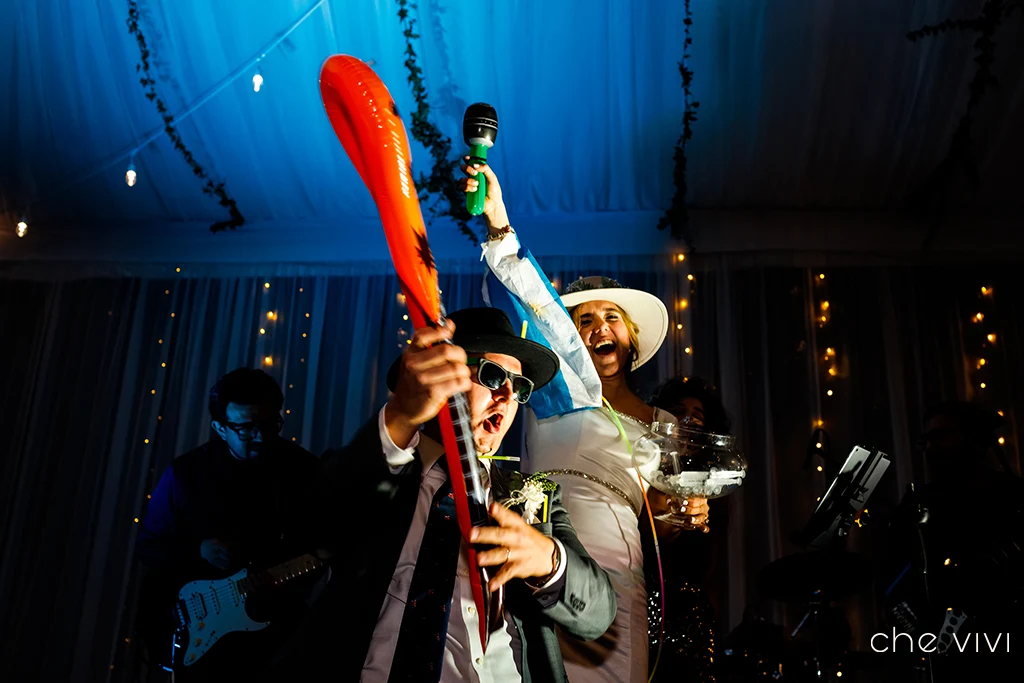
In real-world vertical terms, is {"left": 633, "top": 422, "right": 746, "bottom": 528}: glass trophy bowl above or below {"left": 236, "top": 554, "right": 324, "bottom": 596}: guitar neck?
above

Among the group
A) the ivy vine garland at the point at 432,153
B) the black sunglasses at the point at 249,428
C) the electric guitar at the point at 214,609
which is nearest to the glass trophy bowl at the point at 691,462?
the electric guitar at the point at 214,609

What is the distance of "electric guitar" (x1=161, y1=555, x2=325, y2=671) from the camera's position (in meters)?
3.22

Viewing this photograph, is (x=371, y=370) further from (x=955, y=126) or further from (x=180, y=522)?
Answer: (x=955, y=126)

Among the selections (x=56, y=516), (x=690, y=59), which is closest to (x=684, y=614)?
(x=690, y=59)

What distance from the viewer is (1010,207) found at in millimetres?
4707

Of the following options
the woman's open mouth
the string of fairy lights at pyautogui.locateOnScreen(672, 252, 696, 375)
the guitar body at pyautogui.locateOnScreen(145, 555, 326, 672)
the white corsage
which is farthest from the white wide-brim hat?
the string of fairy lights at pyautogui.locateOnScreen(672, 252, 696, 375)

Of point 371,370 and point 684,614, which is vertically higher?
point 371,370

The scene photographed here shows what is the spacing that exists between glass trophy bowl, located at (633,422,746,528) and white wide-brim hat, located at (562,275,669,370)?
79 cm

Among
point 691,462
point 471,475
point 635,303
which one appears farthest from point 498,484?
point 635,303

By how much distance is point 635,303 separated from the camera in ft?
9.43

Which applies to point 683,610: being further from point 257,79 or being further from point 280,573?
point 257,79

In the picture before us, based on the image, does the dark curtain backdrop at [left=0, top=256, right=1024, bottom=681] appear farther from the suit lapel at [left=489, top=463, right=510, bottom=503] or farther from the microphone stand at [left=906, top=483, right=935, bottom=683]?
the suit lapel at [left=489, top=463, right=510, bottom=503]

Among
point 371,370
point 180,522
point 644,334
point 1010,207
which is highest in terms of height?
point 1010,207

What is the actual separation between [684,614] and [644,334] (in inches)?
41.6
